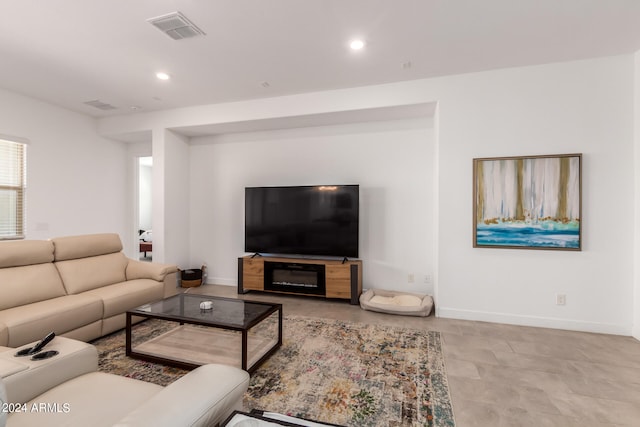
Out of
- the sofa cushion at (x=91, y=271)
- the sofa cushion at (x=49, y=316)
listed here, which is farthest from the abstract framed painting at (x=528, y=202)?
the sofa cushion at (x=91, y=271)

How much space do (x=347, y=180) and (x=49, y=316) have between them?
354 cm

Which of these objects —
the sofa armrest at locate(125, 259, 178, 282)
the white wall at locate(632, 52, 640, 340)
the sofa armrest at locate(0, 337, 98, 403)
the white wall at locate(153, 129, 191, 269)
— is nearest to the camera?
the sofa armrest at locate(0, 337, 98, 403)

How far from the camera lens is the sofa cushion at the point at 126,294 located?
9.61 feet

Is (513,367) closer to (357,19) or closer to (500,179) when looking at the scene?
(500,179)

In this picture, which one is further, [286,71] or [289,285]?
[289,285]

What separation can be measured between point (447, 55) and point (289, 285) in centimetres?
342

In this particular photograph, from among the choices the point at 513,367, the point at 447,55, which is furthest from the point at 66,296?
the point at 447,55

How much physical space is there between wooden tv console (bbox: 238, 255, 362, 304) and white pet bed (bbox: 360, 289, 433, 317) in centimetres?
21

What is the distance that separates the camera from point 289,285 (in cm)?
445

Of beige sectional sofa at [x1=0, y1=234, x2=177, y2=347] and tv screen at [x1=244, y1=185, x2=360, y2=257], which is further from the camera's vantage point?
tv screen at [x1=244, y1=185, x2=360, y2=257]

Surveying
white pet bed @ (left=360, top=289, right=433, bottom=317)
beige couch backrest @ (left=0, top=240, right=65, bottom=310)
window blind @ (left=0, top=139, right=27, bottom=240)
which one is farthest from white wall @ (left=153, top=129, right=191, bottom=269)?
white pet bed @ (left=360, top=289, right=433, bottom=317)

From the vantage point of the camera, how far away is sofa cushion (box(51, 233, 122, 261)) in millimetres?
3154

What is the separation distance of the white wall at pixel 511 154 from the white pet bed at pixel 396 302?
0.23 meters

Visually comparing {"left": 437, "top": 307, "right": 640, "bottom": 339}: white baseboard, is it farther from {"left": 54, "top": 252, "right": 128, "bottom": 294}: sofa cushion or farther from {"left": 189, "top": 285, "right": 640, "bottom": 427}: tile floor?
{"left": 54, "top": 252, "right": 128, "bottom": 294}: sofa cushion
